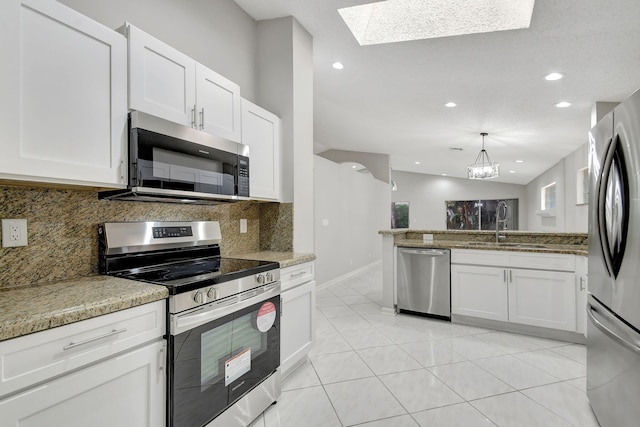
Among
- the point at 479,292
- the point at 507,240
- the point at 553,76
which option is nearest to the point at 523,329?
the point at 479,292

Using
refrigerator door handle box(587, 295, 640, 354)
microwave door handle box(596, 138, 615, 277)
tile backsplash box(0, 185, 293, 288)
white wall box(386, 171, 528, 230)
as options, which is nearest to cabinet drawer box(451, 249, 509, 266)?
refrigerator door handle box(587, 295, 640, 354)

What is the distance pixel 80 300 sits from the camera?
1.15 meters

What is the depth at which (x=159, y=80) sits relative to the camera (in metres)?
1.70

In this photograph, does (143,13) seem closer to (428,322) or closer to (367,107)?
(367,107)

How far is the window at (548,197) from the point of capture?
318 inches

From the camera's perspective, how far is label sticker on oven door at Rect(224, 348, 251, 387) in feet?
5.40

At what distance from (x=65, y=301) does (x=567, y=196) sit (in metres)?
8.39

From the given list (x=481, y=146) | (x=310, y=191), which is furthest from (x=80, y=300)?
(x=481, y=146)

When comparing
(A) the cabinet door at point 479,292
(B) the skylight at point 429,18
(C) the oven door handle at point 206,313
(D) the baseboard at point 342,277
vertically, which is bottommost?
(D) the baseboard at point 342,277

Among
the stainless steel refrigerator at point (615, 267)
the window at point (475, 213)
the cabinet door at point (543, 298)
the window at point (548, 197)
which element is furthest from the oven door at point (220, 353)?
the window at point (475, 213)

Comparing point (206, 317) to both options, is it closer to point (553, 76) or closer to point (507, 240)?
point (507, 240)

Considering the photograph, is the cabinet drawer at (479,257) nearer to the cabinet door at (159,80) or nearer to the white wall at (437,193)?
the cabinet door at (159,80)

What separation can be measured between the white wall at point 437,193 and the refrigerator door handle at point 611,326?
33.7 ft

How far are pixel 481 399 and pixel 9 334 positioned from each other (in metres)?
2.41
